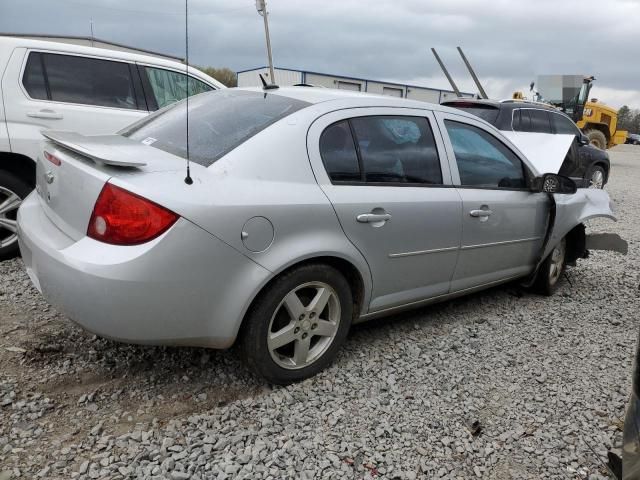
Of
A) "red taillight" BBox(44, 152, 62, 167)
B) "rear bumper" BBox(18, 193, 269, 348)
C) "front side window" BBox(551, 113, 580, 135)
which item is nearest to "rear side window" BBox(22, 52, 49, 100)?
"red taillight" BBox(44, 152, 62, 167)

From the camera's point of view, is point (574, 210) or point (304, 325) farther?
point (574, 210)

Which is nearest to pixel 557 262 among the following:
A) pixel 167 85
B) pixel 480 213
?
pixel 480 213

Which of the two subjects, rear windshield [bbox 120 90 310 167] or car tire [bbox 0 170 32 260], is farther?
car tire [bbox 0 170 32 260]

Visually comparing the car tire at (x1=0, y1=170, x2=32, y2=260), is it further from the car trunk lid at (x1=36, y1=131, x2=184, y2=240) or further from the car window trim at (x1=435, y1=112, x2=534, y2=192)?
the car window trim at (x1=435, y1=112, x2=534, y2=192)

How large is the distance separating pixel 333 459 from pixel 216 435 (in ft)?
1.78

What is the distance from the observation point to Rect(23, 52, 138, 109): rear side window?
14.6 feet

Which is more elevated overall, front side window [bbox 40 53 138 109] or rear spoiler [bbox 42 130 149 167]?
front side window [bbox 40 53 138 109]

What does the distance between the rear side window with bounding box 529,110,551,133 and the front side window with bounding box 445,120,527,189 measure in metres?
5.67

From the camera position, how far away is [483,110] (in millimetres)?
8570

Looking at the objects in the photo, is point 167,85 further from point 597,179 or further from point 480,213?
point 597,179

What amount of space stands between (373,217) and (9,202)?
3078 millimetres

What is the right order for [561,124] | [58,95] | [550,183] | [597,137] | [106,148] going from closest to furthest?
[106,148] → [550,183] → [58,95] → [561,124] → [597,137]

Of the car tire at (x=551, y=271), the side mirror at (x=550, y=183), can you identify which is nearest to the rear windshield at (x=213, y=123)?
the side mirror at (x=550, y=183)

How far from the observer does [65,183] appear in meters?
2.54
